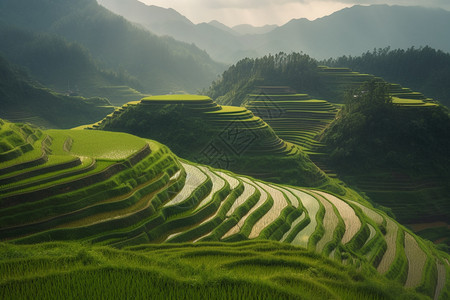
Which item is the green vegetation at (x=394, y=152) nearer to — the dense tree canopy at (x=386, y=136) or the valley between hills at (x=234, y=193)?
the dense tree canopy at (x=386, y=136)

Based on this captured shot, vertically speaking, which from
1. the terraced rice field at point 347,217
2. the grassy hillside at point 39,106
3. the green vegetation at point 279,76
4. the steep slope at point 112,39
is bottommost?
the terraced rice field at point 347,217

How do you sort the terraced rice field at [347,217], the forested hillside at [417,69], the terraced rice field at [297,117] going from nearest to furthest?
the terraced rice field at [347,217] < the terraced rice field at [297,117] < the forested hillside at [417,69]

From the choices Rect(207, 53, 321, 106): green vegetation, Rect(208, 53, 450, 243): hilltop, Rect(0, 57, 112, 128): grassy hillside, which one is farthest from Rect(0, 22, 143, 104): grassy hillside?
Rect(208, 53, 450, 243): hilltop

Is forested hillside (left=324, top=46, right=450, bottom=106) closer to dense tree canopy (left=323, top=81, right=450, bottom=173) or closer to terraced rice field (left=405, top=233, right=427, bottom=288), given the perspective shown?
dense tree canopy (left=323, top=81, right=450, bottom=173)

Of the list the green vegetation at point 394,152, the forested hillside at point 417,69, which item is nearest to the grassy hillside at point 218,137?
the green vegetation at point 394,152

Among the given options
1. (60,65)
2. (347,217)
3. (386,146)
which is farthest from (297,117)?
(60,65)
